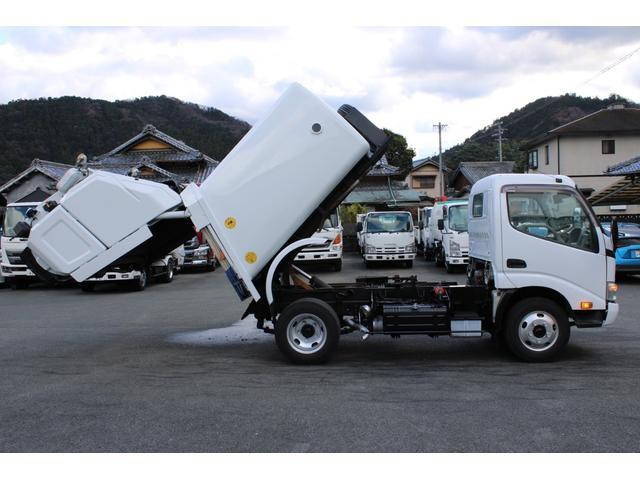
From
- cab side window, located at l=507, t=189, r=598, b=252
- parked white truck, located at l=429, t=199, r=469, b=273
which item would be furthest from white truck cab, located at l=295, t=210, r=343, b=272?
cab side window, located at l=507, t=189, r=598, b=252

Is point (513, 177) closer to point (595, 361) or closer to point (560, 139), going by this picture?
point (595, 361)

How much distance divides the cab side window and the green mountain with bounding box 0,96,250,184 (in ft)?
130

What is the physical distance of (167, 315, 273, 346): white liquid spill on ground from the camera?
8953 millimetres

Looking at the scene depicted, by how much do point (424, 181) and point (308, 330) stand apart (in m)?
52.4

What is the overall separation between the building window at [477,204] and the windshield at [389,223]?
40.9ft

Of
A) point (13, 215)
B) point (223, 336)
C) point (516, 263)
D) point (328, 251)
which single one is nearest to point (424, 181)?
point (328, 251)

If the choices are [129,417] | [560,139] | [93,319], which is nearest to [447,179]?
[560,139]

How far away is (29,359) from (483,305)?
20.4 feet

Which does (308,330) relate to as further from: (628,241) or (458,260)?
(628,241)

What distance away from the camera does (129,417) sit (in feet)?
17.7

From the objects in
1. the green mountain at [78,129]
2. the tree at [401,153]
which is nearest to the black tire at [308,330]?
the green mountain at [78,129]

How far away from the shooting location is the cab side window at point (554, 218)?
22.9 ft

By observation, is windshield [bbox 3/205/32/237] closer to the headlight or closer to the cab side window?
the headlight

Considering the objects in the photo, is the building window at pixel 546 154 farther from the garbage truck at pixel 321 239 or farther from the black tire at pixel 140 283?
the garbage truck at pixel 321 239
